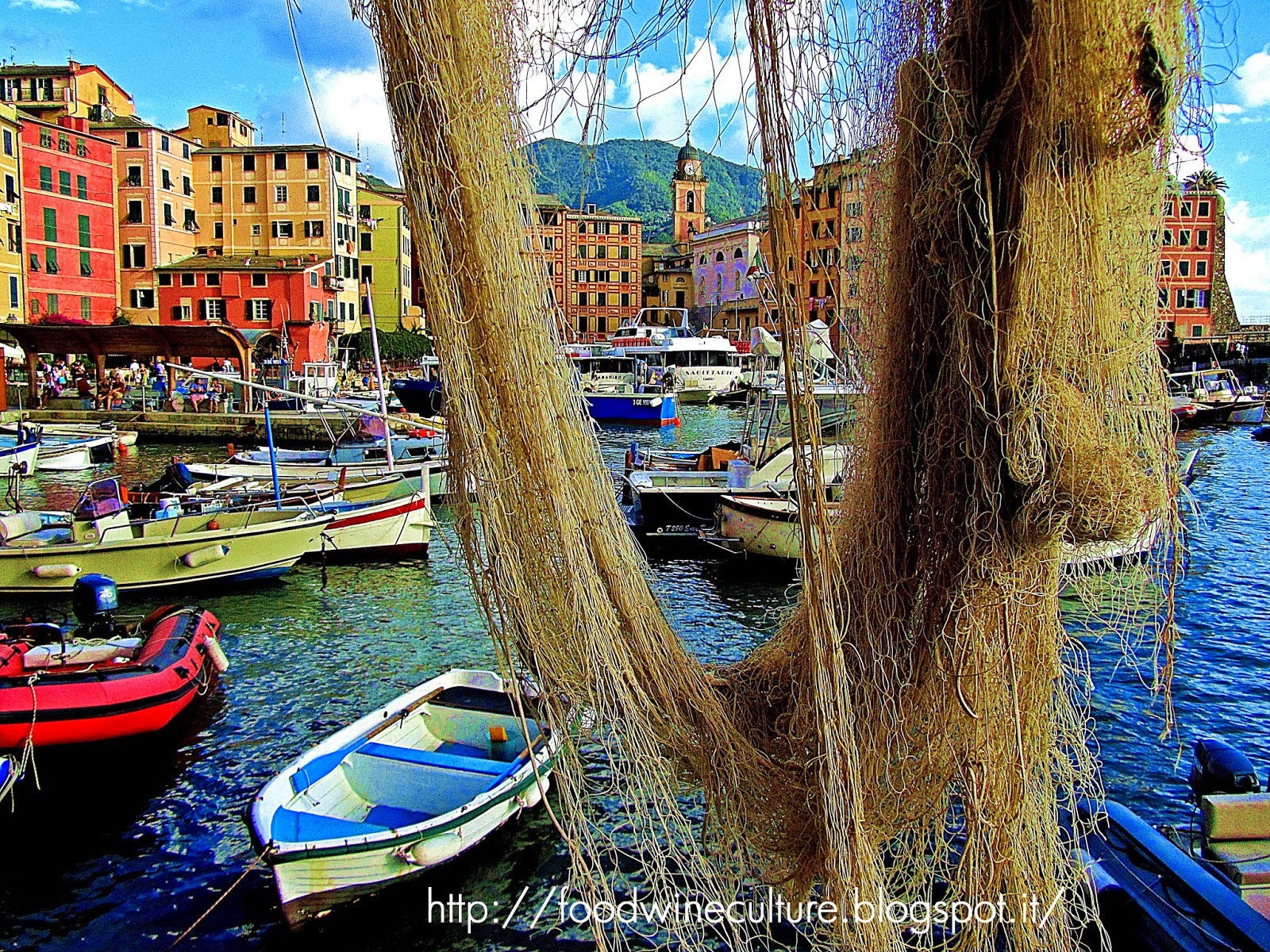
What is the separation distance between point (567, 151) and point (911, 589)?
1.18 m

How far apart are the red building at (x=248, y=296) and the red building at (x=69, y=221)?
2983 mm

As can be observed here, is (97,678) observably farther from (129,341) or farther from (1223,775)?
(129,341)

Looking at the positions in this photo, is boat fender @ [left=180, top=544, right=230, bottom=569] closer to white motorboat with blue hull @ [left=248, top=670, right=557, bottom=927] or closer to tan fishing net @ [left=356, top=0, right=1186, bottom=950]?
white motorboat with blue hull @ [left=248, top=670, right=557, bottom=927]

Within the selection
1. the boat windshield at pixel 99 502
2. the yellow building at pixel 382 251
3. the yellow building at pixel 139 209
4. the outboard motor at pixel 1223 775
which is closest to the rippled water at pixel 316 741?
the outboard motor at pixel 1223 775

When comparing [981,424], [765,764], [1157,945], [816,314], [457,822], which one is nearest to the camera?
[981,424]

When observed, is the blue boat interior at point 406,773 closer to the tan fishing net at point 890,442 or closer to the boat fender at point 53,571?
the tan fishing net at point 890,442

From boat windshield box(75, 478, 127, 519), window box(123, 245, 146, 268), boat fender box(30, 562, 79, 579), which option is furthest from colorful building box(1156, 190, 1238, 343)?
window box(123, 245, 146, 268)

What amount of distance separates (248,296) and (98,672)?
151ft

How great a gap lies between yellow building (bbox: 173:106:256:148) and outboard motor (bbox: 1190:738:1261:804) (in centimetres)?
7011

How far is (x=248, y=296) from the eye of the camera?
50312 mm

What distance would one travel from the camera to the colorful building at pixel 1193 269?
2.01 metres

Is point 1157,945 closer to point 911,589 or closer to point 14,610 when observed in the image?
point 911,589

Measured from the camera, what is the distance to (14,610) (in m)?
13.6

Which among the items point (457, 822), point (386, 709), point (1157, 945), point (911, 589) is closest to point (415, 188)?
point (911, 589)
